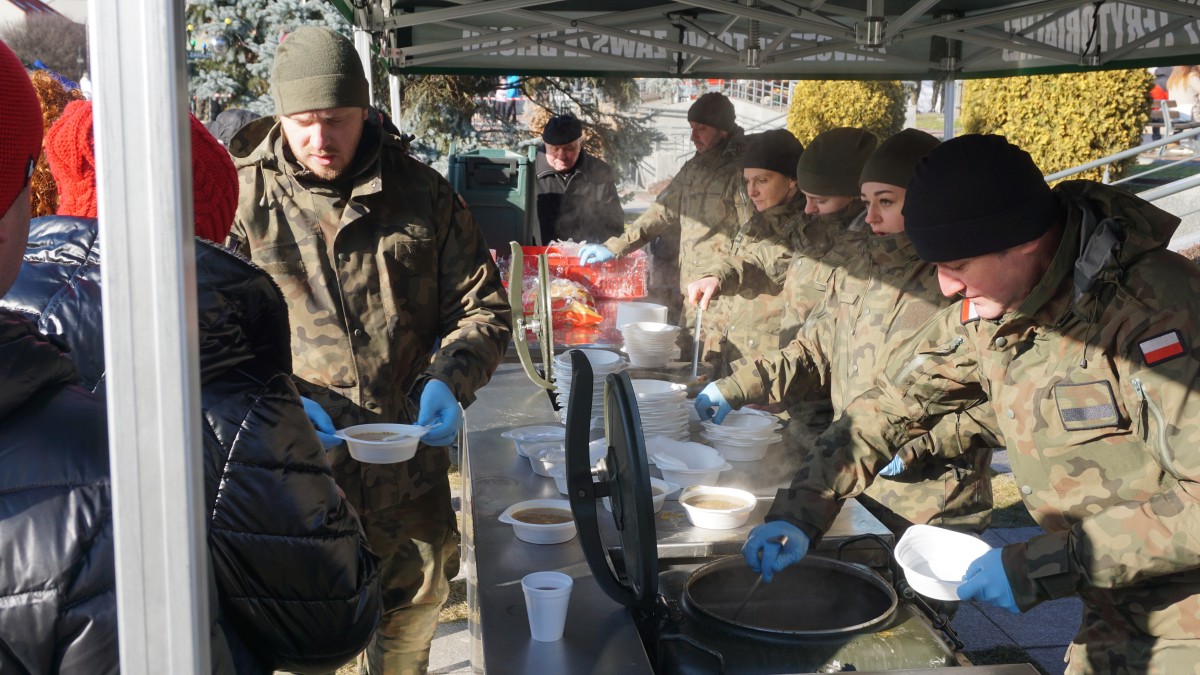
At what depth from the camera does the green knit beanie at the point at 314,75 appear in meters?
2.79

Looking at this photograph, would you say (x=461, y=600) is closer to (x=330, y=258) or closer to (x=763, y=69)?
(x=330, y=258)

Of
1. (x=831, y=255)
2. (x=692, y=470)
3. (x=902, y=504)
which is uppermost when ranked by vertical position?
(x=831, y=255)

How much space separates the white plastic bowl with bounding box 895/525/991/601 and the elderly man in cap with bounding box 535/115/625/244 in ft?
21.5

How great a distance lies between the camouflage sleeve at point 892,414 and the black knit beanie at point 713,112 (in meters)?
4.39

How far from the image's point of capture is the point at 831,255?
4141 millimetres

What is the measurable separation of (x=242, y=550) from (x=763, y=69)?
595cm

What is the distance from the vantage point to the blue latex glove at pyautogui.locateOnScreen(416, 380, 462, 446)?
9.24 ft

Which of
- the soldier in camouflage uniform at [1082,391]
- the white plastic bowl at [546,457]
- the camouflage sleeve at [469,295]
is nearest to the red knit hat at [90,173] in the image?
the camouflage sleeve at [469,295]

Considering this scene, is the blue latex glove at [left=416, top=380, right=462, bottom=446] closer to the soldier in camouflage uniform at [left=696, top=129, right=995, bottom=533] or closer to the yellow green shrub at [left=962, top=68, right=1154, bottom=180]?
the soldier in camouflage uniform at [left=696, top=129, right=995, bottom=533]

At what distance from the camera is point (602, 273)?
630cm

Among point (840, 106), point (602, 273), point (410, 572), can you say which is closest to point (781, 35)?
point (602, 273)

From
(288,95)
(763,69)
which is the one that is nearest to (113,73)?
(288,95)

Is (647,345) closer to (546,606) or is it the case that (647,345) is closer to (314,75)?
(314,75)

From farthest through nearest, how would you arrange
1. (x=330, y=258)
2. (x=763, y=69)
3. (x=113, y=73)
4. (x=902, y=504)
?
(x=763, y=69)
(x=902, y=504)
(x=330, y=258)
(x=113, y=73)
